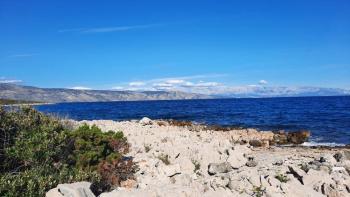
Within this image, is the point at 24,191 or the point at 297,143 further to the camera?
the point at 297,143

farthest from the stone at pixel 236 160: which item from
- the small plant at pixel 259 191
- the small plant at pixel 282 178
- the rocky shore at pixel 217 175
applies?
the small plant at pixel 259 191

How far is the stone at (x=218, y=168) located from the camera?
14.7 m

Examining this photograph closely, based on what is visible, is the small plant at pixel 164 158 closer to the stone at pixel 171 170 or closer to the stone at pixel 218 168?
the stone at pixel 171 170

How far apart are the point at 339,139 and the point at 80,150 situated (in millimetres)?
22375

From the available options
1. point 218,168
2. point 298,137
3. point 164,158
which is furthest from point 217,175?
point 298,137

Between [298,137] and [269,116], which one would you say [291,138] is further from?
[269,116]

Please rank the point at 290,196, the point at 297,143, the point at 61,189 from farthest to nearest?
the point at 297,143, the point at 290,196, the point at 61,189

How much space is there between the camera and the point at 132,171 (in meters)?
14.8

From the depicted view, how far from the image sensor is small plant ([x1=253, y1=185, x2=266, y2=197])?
1197 centimetres

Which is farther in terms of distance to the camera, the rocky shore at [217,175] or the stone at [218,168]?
the stone at [218,168]

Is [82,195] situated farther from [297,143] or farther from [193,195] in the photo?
[297,143]

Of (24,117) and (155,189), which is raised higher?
(24,117)

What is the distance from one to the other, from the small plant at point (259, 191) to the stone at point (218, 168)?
2484mm

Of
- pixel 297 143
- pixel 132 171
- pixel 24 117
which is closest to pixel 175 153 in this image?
pixel 132 171
